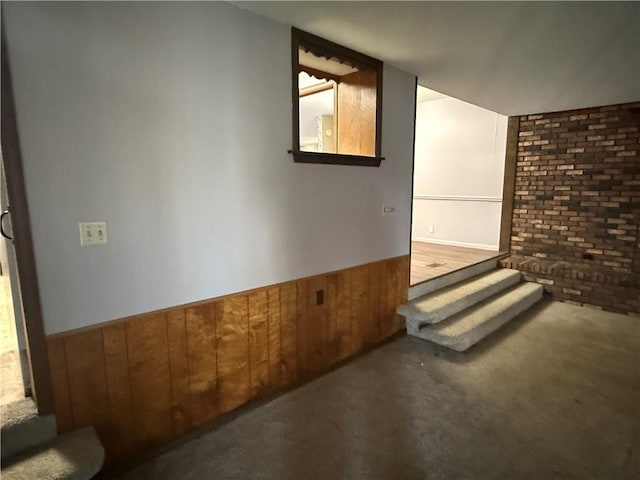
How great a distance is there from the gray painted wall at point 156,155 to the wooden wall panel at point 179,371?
0.12 m

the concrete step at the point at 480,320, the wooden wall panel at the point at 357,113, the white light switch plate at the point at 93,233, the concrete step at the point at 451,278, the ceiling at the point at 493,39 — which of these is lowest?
the concrete step at the point at 480,320

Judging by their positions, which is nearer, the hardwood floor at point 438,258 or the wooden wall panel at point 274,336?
the wooden wall panel at point 274,336

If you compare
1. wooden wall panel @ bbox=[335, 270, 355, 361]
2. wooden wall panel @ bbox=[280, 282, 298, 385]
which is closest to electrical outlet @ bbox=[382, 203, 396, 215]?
wooden wall panel @ bbox=[335, 270, 355, 361]

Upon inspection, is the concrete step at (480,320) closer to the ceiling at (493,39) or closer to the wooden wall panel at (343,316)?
the wooden wall panel at (343,316)

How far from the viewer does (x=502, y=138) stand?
5301 mm

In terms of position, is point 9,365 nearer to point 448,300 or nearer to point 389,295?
point 389,295

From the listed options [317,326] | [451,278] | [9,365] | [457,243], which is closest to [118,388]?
[9,365]

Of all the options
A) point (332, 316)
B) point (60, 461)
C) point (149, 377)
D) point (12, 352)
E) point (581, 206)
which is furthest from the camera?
point (581, 206)

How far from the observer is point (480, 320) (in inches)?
133

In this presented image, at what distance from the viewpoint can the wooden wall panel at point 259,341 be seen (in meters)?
2.28

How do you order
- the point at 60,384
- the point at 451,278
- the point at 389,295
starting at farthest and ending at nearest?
the point at 451,278, the point at 389,295, the point at 60,384

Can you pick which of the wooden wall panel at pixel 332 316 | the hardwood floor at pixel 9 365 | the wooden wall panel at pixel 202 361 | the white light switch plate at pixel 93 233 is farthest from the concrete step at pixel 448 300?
the hardwood floor at pixel 9 365

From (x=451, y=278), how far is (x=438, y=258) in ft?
2.95

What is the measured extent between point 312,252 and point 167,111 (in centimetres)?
131
